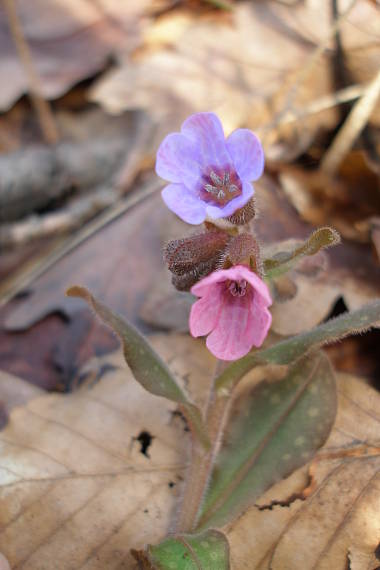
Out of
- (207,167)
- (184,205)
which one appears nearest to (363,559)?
(184,205)

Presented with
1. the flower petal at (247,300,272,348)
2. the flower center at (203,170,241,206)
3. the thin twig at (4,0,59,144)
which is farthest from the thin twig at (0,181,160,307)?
the flower petal at (247,300,272,348)

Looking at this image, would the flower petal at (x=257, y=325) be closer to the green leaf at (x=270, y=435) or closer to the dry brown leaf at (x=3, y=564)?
the green leaf at (x=270, y=435)

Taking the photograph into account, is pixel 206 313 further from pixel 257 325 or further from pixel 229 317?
pixel 257 325

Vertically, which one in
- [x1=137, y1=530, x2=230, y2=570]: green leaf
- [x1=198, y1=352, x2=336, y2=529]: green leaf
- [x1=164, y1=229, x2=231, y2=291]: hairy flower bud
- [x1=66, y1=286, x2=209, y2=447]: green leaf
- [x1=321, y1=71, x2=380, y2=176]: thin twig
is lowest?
[x1=321, y1=71, x2=380, y2=176]: thin twig

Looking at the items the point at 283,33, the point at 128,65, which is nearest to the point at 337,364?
A: the point at 283,33

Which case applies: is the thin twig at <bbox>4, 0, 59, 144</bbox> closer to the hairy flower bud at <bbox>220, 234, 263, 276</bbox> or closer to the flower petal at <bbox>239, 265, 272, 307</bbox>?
the hairy flower bud at <bbox>220, 234, 263, 276</bbox>

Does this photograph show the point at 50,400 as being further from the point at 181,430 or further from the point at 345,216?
the point at 345,216
